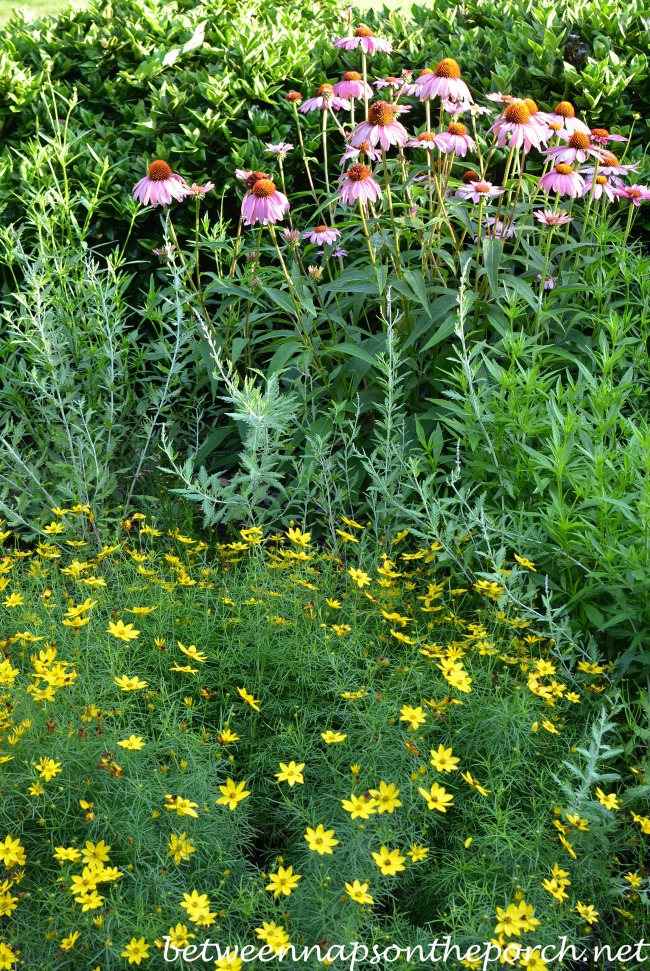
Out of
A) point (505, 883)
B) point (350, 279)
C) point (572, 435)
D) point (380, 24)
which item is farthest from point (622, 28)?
point (505, 883)

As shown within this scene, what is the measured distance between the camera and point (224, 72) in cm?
468

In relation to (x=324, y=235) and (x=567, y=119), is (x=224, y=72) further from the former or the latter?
(x=567, y=119)

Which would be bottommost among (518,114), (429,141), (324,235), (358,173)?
(324,235)

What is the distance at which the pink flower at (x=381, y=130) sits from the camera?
131 inches

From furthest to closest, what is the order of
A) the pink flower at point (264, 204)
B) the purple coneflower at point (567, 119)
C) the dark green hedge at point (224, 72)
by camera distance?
the dark green hedge at point (224, 72) < the purple coneflower at point (567, 119) < the pink flower at point (264, 204)

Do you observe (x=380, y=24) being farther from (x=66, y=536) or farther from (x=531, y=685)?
(x=531, y=685)

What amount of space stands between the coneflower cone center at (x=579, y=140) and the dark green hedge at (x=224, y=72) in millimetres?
1140

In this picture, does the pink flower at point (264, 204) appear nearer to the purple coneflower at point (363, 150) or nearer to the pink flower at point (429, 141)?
the purple coneflower at point (363, 150)

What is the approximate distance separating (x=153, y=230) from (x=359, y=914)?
3.60 metres

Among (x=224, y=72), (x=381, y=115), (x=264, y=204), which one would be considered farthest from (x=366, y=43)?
(x=224, y=72)

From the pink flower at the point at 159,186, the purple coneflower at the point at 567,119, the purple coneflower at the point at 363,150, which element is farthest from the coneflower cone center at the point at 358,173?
the purple coneflower at the point at 567,119

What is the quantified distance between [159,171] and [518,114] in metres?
1.26

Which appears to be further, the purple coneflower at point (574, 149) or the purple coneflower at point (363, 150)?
the purple coneflower at point (574, 149)

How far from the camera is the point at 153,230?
4750 millimetres
